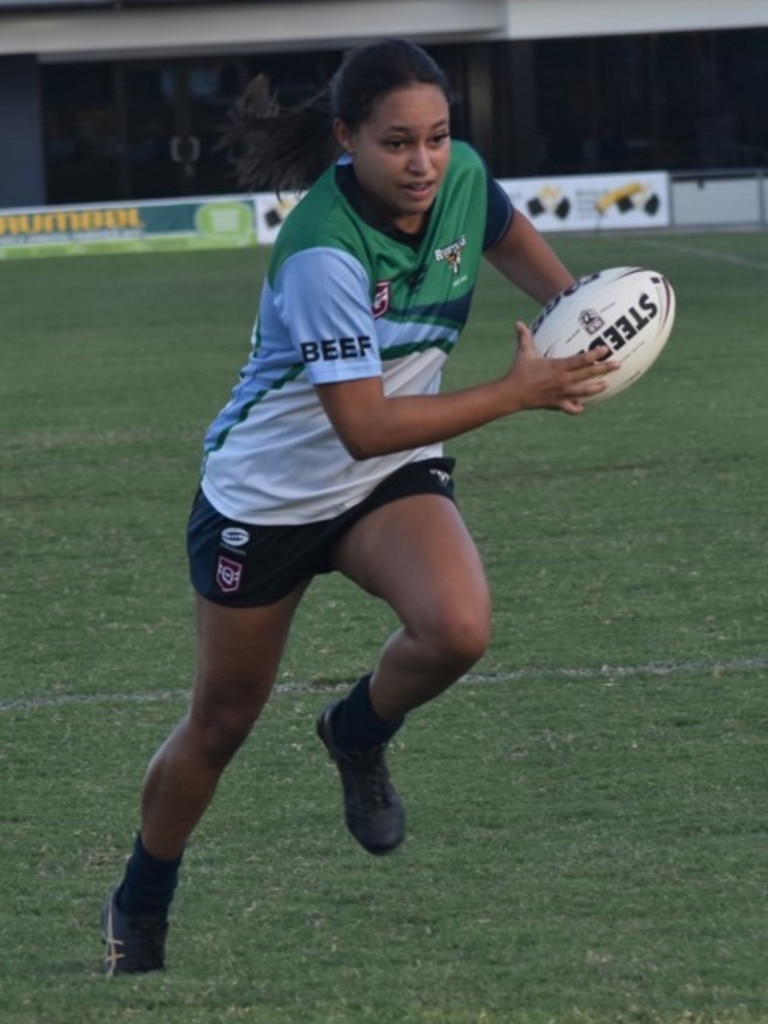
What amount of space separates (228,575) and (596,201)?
32.7 metres

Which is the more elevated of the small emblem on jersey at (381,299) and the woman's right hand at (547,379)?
the small emblem on jersey at (381,299)

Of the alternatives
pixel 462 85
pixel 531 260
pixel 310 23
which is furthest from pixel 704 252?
pixel 531 260

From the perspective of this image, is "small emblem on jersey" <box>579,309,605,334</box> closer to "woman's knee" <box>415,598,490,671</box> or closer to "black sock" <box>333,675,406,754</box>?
"woman's knee" <box>415,598,490,671</box>

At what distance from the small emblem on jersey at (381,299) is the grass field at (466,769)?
1.32 meters

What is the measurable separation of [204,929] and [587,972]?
908mm

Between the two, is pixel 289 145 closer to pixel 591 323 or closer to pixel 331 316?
pixel 331 316

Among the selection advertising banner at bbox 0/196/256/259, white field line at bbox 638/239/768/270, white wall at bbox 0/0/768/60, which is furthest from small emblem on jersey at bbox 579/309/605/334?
white wall at bbox 0/0/768/60

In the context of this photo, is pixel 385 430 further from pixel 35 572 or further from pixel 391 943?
Answer: pixel 35 572

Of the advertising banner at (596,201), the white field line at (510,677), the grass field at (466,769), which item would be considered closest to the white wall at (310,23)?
the advertising banner at (596,201)

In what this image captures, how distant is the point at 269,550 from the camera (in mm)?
4328

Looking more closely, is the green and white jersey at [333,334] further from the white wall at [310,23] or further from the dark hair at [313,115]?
the white wall at [310,23]

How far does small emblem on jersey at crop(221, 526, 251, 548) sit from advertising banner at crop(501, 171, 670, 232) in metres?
31.8

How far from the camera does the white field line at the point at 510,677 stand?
22.5 ft

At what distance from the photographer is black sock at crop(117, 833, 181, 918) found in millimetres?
4473
